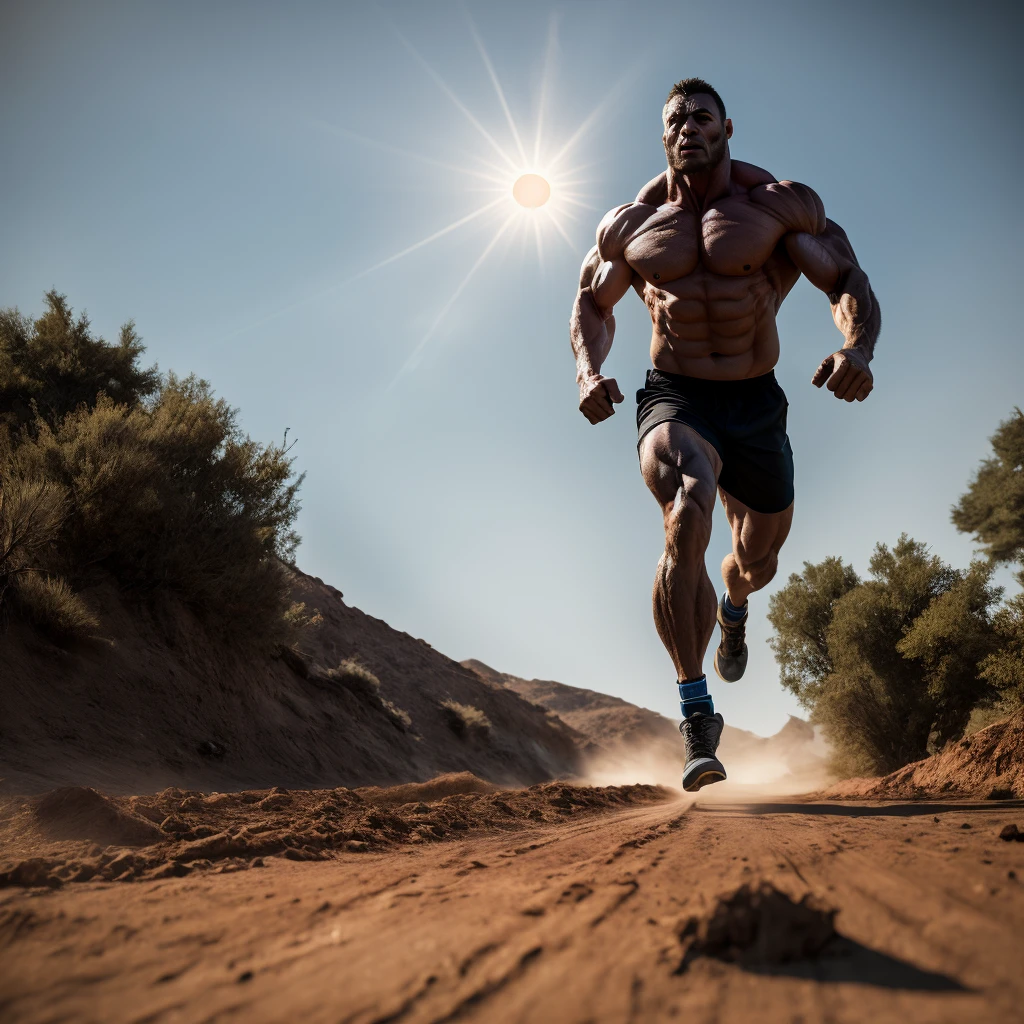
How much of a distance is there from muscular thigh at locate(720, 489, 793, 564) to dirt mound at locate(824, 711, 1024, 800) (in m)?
2.22

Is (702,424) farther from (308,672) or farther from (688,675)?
(308,672)

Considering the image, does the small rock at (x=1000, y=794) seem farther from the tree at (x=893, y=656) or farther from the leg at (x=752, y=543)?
the tree at (x=893, y=656)

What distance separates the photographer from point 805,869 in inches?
54.0

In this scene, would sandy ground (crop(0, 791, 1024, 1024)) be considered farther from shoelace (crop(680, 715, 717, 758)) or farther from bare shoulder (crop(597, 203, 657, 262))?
bare shoulder (crop(597, 203, 657, 262))

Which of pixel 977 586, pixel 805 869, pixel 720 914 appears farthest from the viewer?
pixel 977 586

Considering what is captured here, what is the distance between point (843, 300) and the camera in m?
3.57

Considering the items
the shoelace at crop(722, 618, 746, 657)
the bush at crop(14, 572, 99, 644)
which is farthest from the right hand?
the bush at crop(14, 572, 99, 644)

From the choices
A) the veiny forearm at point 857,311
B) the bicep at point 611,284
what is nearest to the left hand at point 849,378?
the veiny forearm at point 857,311

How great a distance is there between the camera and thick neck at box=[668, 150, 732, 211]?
381 centimetres

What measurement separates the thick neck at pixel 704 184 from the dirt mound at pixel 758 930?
3858 mm

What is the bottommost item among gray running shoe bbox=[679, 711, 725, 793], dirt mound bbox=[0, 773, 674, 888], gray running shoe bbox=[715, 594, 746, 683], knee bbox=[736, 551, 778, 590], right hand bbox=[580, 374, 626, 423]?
dirt mound bbox=[0, 773, 674, 888]

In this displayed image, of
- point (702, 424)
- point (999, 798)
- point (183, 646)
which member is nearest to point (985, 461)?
point (999, 798)

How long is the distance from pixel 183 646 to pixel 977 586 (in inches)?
463

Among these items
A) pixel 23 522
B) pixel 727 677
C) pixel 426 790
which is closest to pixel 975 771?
pixel 727 677
